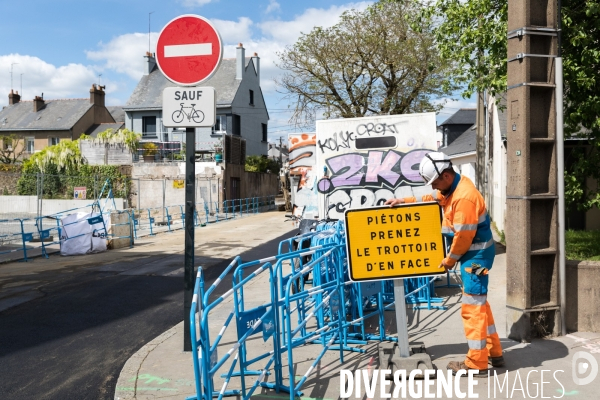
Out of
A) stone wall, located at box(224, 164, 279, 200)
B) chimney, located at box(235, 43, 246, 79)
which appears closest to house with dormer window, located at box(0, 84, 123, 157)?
chimney, located at box(235, 43, 246, 79)

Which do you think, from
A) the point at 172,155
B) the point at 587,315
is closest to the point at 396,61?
the point at 172,155

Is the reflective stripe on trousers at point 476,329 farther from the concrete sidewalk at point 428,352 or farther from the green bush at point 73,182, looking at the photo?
the green bush at point 73,182

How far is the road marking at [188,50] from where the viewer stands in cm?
612

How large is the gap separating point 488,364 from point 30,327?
5.91m

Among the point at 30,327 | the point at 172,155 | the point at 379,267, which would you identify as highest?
the point at 172,155

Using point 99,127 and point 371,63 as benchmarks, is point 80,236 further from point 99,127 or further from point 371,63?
point 99,127

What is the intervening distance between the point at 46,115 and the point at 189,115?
2446 inches

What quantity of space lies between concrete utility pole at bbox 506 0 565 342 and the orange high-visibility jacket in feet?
3.65

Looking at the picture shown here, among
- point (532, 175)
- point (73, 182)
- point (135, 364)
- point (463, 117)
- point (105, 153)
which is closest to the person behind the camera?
point (135, 364)

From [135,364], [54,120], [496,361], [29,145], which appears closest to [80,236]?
[135,364]

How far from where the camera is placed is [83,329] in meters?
7.85

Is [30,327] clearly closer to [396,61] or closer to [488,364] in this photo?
[488,364]

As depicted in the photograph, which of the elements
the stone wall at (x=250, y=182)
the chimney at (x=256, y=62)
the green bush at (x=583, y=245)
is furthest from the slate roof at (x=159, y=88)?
the green bush at (x=583, y=245)

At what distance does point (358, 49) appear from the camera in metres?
28.7
